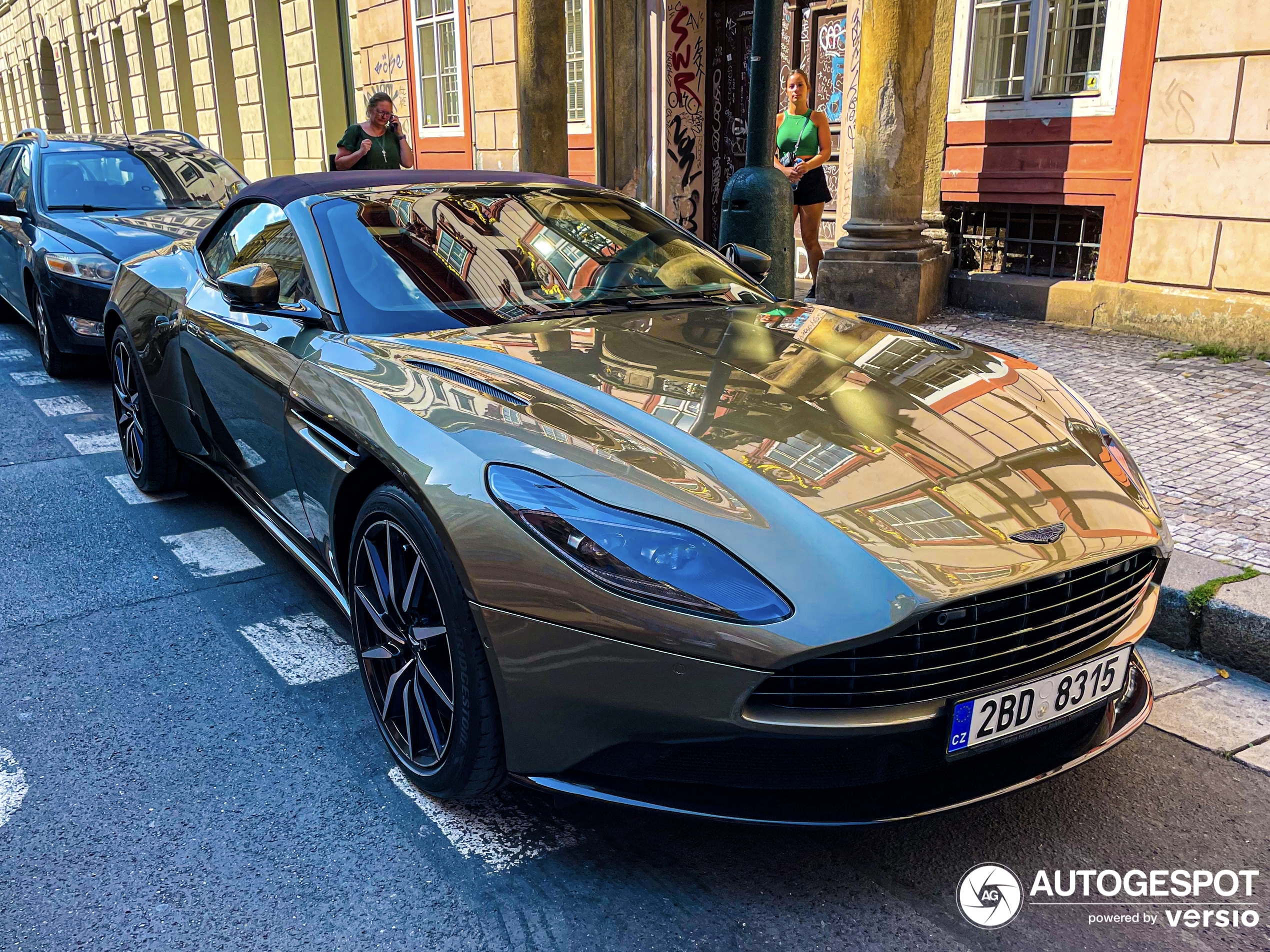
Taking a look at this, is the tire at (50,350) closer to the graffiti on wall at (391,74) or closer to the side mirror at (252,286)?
the side mirror at (252,286)

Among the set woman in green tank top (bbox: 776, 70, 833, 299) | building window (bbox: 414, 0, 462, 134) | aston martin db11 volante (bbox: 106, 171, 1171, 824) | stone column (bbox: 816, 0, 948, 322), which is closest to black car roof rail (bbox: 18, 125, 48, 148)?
woman in green tank top (bbox: 776, 70, 833, 299)

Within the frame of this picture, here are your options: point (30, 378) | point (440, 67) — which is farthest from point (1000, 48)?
point (440, 67)

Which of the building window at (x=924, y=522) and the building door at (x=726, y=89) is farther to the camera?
the building door at (x=726, y=89)

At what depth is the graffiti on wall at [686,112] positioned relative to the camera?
11359 mm

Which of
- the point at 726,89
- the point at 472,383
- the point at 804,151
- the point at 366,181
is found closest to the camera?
the point at 472,383

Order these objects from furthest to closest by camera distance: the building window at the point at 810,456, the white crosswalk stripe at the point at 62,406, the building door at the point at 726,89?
the building door at the point at 726,89, the white crosswalk stripe at the point at 62,406, the building window at the point at 810,456

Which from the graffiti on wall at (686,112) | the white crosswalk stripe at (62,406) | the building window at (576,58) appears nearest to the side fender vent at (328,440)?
the white crosswalk stripe at (62,406)

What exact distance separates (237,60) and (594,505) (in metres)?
22.2

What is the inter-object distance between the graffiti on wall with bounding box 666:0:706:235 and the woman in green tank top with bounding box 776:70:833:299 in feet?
9.99

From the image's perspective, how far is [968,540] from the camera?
201cm

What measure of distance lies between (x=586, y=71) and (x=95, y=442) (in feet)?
27.3

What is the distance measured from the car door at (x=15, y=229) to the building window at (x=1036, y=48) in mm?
7275

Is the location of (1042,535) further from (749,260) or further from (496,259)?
(749,260)

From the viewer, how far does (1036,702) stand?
80.8 inches
